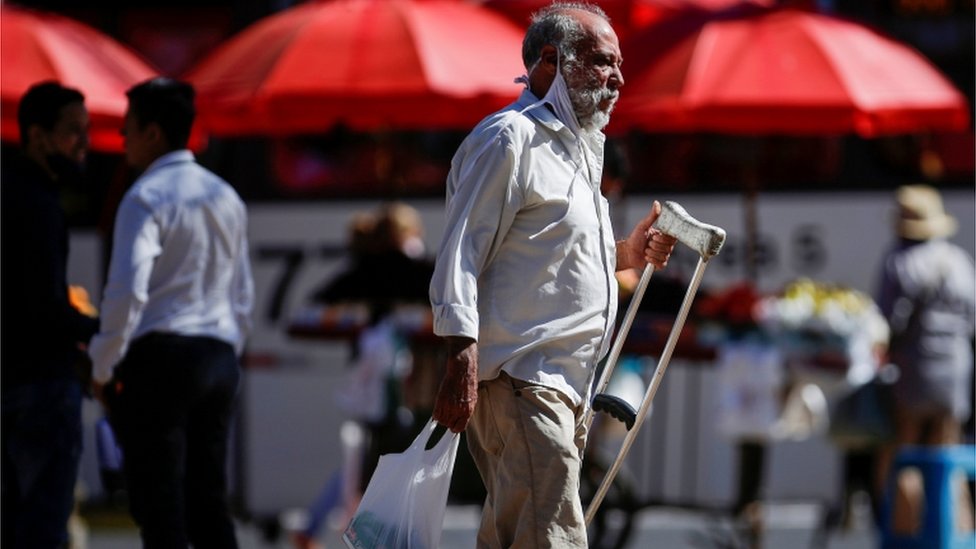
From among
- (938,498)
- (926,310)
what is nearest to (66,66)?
(938,498)

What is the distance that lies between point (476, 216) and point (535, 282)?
246 mm

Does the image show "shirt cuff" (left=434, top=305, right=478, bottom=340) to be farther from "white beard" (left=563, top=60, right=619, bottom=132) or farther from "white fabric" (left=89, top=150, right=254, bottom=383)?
"white fabric" (left=89, top=150, right=254, bottom=383)

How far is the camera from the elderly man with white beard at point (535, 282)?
5.02 metres

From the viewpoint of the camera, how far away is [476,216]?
16.5ft

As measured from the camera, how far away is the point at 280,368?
492 inches

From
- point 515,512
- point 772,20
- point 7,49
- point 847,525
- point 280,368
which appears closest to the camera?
point 515,512

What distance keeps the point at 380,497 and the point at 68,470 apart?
1.66 meters

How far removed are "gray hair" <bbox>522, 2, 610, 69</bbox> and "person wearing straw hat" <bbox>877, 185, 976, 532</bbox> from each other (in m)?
5.42

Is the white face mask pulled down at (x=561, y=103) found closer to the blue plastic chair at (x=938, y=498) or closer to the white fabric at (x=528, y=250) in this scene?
the white fabric at (x=528, y=250)

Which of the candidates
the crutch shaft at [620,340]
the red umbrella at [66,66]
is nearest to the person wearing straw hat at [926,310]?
the red umbrella at [66,66]

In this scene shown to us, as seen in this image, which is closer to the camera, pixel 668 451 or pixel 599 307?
pixel 599 307

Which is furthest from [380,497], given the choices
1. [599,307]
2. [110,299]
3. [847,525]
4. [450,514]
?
[450,514]

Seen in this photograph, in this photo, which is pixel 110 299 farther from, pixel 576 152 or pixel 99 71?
pixel 99 71

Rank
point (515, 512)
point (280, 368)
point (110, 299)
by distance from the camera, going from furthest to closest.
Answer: point (280, 368) < point (110, 299) < point (515, 512)
